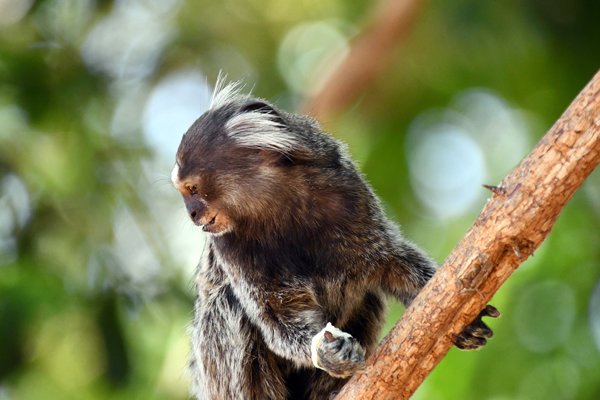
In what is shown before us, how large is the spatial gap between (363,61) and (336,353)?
19.0ft

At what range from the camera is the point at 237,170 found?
533 cm

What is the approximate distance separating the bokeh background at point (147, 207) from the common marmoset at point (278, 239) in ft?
7.14

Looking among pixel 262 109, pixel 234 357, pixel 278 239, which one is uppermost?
pixel 262 109

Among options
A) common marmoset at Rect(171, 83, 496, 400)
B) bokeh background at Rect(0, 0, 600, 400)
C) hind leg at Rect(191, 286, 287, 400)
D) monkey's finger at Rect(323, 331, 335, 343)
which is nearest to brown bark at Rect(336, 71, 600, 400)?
monkey's finger at Rect(323, 331, 335, 343)

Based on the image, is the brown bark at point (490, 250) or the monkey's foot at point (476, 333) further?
the monkey's foot at point (476, 333)

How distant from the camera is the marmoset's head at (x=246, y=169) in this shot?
524cm

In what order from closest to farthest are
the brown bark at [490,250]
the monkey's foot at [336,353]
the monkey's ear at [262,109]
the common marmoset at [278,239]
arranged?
the brown bark at [490,250], the monkey's foot at [336,353], the common marmoset at [278,239], the monkey's ear at [262,109]

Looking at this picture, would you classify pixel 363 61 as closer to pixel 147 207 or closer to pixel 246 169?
pixel 147 207

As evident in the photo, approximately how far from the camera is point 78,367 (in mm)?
8930

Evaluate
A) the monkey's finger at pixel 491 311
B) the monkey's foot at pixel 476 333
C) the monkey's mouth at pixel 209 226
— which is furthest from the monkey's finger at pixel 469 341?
the monkey's mouth at pixel 209 226

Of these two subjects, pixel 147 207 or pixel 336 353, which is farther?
pixel 147 207

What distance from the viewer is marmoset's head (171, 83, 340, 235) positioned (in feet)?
17.2

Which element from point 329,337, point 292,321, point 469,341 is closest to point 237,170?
point 292,321

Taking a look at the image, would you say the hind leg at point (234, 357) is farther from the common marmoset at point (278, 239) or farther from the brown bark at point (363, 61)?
the brown bark at point (363, 61)
